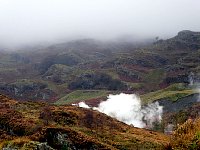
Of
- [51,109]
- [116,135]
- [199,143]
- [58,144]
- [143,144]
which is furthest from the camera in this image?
[51,109]

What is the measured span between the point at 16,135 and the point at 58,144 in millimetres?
14055

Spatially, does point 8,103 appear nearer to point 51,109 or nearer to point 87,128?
point 51,109

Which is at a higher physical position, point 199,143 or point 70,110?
point 199,143

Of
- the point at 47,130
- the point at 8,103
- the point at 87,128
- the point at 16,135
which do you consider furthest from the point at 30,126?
the point at 8,103

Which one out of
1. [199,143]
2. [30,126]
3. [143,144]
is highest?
[199,143]

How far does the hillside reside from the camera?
333 ft

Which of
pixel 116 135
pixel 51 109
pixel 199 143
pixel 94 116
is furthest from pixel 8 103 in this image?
pixel 199 143

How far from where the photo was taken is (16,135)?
111562mm

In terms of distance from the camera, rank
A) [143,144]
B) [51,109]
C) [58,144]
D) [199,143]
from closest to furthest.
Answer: [199,143] → [58,144] → [143,144] → [51,109]

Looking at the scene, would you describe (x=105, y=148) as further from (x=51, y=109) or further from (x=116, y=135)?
(x=51, y=109)

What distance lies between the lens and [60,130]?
107312 millimetres

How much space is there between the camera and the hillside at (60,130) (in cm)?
10150

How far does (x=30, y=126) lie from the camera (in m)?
116

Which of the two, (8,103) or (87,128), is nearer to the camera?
(87,128)
